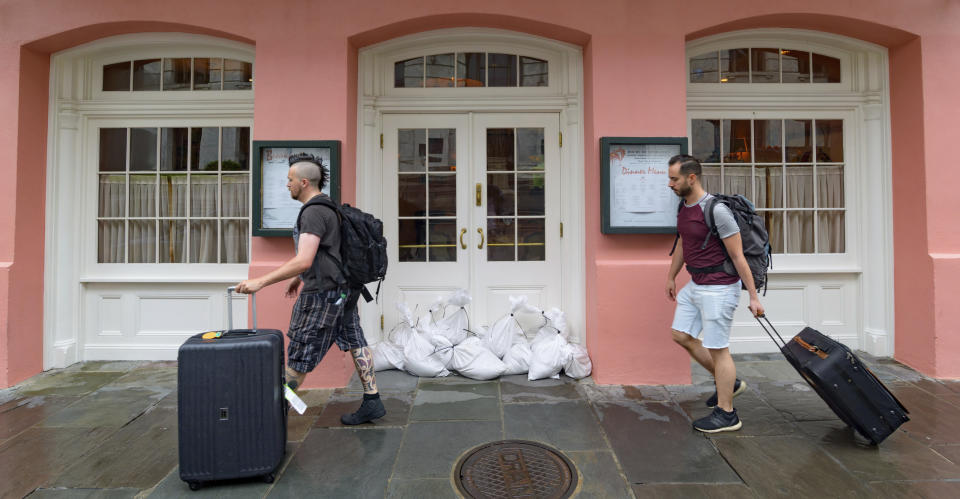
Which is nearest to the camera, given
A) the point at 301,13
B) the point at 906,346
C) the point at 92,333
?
the point at 301,13

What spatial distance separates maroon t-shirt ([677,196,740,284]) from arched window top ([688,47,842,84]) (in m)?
2.29

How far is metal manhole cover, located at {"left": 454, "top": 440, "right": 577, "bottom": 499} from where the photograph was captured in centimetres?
267

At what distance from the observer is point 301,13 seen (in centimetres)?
429

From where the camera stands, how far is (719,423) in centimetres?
331

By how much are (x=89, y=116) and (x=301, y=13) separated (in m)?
2.49

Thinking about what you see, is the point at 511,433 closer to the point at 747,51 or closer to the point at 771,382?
the point at 771,382

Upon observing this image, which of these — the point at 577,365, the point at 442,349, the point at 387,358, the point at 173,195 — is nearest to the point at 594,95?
the point at 577,365

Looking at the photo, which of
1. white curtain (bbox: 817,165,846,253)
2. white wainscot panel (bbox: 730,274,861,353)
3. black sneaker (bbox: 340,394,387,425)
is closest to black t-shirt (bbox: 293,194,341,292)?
black sneaker (bbox: 340,394,387,425)

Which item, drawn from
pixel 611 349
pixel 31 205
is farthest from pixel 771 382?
pixel 31 205

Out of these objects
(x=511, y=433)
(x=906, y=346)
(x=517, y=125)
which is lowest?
(x=511, y=433)

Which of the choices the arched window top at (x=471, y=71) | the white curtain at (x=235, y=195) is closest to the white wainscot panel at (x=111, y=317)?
the white curtain at (x=235, y=195)

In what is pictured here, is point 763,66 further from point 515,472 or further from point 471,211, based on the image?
point 515,472

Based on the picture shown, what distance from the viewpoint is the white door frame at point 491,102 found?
465 centimetres

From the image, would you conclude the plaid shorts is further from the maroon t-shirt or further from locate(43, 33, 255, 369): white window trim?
the maroon t-shirt
